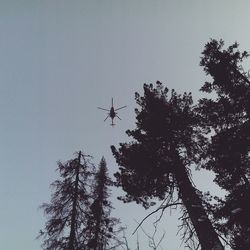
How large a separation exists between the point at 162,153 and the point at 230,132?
3298mm

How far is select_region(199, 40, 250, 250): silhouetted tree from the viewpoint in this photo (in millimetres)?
12719

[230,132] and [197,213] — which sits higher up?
[230,132]

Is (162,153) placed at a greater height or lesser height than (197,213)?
greater

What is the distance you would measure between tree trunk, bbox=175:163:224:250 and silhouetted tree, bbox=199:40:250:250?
1294mm

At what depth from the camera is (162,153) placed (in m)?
13.5

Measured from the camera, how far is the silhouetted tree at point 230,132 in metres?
12.7

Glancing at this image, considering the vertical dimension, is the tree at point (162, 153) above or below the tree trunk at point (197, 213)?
above

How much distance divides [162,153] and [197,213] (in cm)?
318

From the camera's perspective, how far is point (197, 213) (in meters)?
11.5

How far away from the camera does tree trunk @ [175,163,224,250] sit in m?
10.7

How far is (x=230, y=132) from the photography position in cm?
1348

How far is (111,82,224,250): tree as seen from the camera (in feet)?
42.1

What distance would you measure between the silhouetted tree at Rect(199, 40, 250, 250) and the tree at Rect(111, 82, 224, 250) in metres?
0.89

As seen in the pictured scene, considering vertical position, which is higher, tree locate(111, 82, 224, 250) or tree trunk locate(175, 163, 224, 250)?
tree locate(111, 82, 224, 250)
